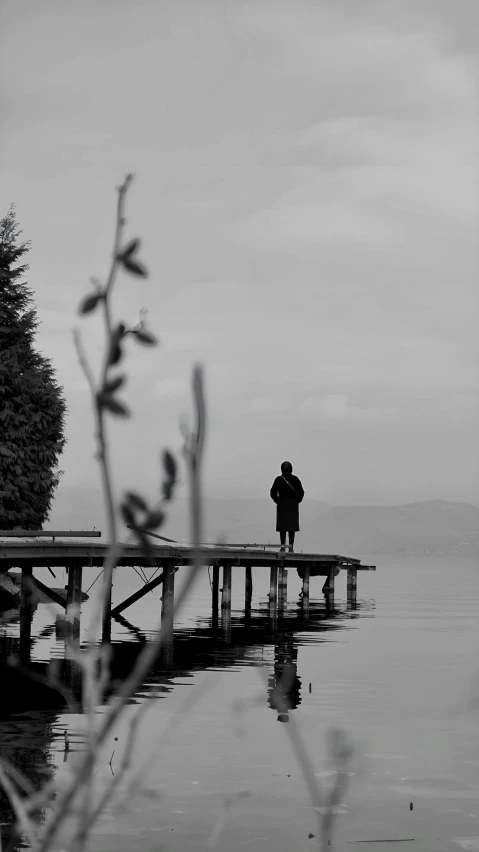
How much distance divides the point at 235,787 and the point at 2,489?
26.2m

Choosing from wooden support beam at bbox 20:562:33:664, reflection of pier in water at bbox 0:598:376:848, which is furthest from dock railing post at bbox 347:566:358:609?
wooden support beam at bbox 20:562:33:664

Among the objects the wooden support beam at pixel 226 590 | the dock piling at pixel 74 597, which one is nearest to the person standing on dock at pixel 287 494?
the wooden support beam at pixel 226 590

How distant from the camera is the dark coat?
1028 inches

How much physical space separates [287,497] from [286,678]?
12.7 meters

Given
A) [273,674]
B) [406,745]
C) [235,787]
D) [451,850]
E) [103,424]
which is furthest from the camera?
[273,674]

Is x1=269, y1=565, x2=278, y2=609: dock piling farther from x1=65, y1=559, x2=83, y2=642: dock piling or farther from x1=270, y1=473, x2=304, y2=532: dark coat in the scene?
x1=65, y1=559, x2=83, y2=642: dock piling

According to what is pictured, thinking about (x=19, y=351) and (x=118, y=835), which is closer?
(x=118, y=835)

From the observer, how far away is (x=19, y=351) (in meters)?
35.5

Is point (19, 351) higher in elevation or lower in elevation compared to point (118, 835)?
higher

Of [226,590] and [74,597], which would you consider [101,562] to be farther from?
[226,590]

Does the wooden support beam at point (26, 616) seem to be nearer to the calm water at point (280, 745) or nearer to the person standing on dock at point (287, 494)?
the calm water at point (280, 745)

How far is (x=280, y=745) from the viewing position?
442 inches

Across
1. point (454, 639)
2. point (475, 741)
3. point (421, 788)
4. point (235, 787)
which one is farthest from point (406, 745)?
point (454, 639)

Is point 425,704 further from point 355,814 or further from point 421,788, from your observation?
point 355,814
